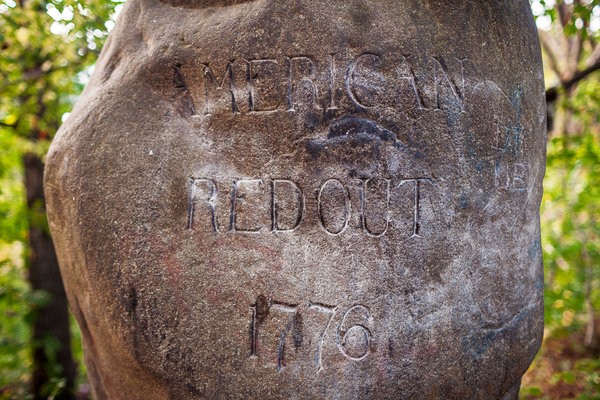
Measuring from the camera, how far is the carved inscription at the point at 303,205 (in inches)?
69.2

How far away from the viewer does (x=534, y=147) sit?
6.88ft

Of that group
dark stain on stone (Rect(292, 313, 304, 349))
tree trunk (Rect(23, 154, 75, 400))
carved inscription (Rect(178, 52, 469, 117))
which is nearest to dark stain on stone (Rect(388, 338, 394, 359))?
dark stain on stone (Rect(292, 313, 304, 349))

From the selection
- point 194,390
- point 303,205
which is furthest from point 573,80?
point 194,390

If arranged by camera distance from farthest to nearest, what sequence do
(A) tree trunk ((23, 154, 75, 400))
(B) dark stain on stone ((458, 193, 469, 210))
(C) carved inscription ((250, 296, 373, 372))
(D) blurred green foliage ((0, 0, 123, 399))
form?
(A) tree trunk ((23, 154, 75, 400)) < (D) blurred green foliage ((0, 0, 123, 399)) < (B) dark stain on stone ((458, 193, 469, 210)) < (C) carved inscription ((250, 296, 373, 372))

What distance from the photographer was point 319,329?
174 centimetres

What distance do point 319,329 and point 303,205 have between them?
0.44m

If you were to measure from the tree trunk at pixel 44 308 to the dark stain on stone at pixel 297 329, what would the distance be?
10.3ft

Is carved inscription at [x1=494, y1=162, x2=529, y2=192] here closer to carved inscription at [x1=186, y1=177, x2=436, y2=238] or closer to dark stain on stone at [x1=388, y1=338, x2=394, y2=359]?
carved inscription at [x1=186, y1=177, x2=436, y2=238]

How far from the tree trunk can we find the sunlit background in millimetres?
11

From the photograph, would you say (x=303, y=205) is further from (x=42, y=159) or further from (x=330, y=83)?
(x=42, y=159)

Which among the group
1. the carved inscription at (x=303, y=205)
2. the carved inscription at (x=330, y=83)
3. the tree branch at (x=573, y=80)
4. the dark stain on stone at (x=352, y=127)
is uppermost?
the tree branch at (x=573, y=80)

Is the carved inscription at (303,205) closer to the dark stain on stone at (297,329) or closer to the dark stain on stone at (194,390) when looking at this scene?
the dark stain on stone at (297,329)

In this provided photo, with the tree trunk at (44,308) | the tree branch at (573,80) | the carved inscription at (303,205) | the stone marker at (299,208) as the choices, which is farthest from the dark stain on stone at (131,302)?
the tree branch at (573,80)

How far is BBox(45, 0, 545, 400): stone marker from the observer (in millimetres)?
1748
